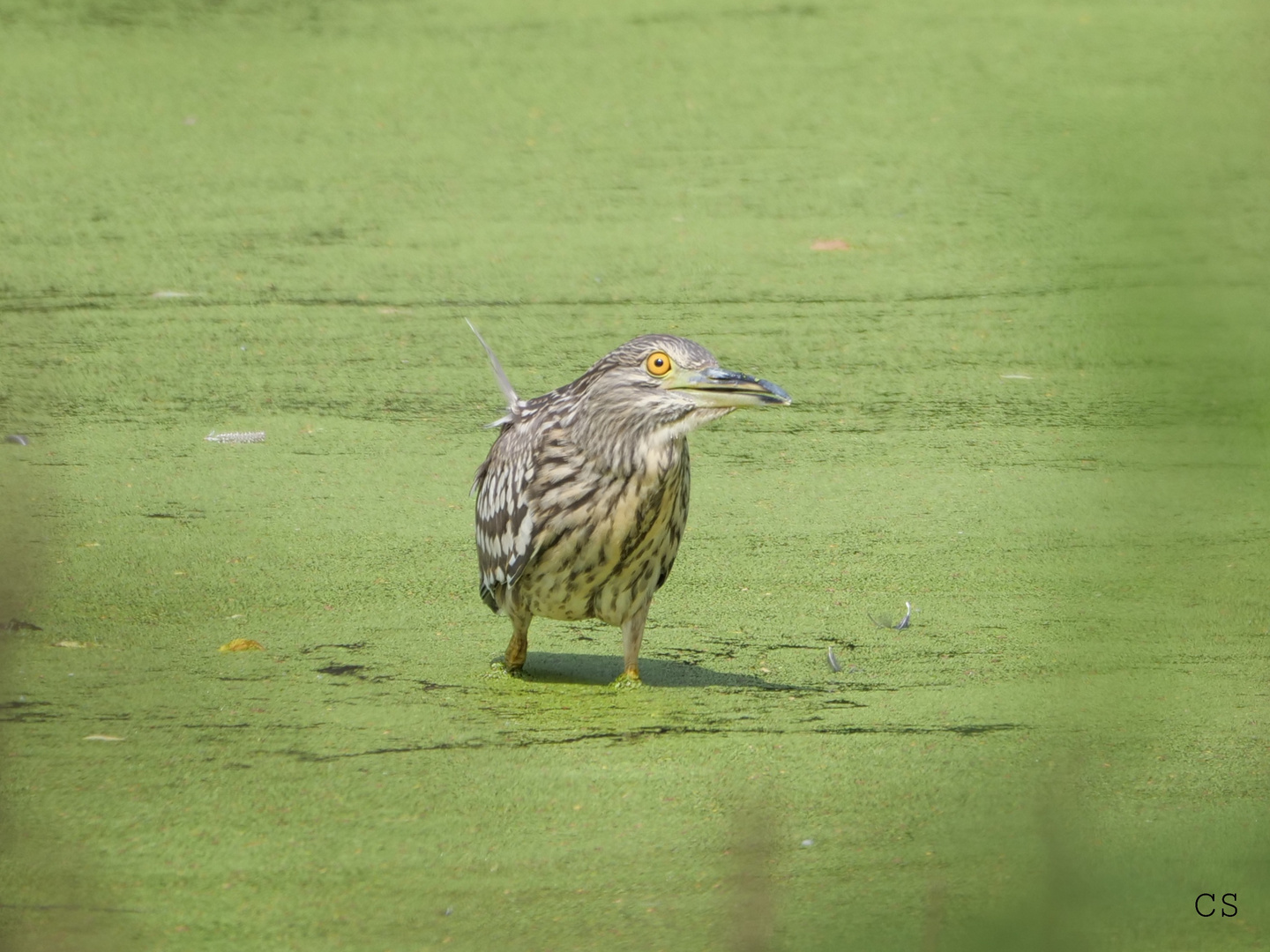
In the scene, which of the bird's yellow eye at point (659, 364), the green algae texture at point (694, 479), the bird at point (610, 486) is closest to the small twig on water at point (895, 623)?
the green algae texture at point (694, 479)

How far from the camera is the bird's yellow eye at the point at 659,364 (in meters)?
3.18

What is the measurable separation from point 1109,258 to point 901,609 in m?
3.39

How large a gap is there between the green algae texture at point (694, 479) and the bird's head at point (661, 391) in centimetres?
62

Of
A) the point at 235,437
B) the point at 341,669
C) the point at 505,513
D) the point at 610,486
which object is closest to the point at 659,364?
the point at 610,486

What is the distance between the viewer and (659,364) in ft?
10.5

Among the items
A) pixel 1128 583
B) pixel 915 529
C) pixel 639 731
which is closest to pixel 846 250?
pixel 915 529

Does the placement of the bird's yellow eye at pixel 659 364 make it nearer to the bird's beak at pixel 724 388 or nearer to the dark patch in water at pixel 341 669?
the bird's beak at pixel 724 388

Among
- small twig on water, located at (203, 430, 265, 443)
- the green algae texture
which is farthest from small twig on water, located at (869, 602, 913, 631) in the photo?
small twig on water, located at (203, 430, 265, 443)

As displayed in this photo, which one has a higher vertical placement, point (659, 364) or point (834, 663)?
point (659, 364)

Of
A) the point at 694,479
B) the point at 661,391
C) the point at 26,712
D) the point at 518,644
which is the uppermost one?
the point at 661,391

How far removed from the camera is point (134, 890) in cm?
223

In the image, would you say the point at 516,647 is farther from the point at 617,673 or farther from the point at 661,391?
the point at 661,391

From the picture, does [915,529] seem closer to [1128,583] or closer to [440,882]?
[440,882]

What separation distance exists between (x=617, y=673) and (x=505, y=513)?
533 mm
